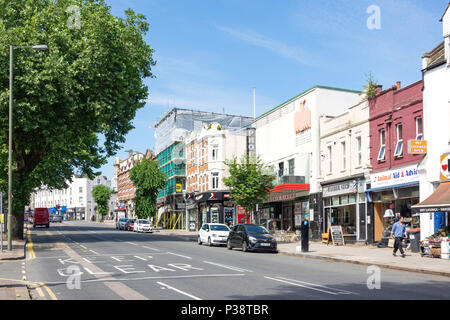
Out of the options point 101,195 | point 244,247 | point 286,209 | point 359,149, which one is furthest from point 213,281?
point 101,195

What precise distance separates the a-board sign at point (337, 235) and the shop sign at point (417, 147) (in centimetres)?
879

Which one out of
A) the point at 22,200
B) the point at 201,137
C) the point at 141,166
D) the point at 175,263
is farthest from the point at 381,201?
the point at 141,166

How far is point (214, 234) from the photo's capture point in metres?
34.3

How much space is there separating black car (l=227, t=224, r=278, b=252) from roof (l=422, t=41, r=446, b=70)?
1175 centimetres

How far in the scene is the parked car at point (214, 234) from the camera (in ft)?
112

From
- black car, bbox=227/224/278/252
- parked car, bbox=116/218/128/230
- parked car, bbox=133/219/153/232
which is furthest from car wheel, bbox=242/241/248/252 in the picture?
parked car, bbox=116/218/128/230

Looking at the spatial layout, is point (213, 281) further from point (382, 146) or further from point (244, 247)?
point (382, 146)

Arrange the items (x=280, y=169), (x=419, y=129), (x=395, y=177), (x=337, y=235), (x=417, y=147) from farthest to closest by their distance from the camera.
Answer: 1. (x=280, y=169)
2. (x=337, y=235)
3. (x=395, y=177)
4. (x=419, y=129)
5. (x=417, y=147)

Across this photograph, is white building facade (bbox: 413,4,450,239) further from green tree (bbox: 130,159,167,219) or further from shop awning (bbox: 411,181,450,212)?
green tree (bbox: 130,159,167,219)

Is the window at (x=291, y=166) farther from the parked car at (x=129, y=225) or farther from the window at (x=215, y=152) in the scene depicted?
the parked car at (x=129, y=225)

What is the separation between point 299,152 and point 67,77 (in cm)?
1857

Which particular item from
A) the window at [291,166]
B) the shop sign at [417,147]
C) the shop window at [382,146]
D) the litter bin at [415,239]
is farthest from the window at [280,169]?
the shop sign at [417,147]

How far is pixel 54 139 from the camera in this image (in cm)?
3141

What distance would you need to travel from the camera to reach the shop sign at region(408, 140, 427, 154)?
85.3 ft
